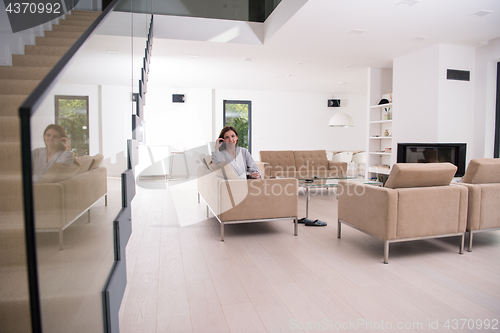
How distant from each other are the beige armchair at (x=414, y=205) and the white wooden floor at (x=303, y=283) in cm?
25

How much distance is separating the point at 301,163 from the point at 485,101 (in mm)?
3602

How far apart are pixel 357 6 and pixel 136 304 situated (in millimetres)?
4102

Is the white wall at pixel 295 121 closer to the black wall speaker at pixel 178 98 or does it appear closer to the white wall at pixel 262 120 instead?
the white wall at pixel 262 120

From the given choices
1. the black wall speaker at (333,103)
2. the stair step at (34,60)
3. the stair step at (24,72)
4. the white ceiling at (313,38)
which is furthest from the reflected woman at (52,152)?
the black wall speaker at (333,103)

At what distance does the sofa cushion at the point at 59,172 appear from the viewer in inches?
29.2

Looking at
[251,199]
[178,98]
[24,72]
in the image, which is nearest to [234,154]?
[251,199]

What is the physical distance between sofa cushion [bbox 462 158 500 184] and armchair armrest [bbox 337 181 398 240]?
103cm

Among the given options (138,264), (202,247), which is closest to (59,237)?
(138,264)

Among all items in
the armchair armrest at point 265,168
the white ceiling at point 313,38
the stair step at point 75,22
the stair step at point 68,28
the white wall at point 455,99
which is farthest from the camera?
the armchair armrest at point 265,168

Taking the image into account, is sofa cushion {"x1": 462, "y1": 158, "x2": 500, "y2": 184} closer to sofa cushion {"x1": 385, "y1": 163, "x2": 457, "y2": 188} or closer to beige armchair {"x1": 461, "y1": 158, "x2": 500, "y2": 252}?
beige armchair {"x1": 461, "y1": 158, "x2": 500, "y2": 252}

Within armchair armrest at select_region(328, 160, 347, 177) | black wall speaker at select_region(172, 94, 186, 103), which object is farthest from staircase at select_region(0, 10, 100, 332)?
black wall speaker at select_region(172, 94, 186, 103)

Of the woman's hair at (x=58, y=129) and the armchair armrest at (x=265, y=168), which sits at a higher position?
the woman's hair at (x=58, y=129)

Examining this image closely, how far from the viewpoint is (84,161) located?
1.00m

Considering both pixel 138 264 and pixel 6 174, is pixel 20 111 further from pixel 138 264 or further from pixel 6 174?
pixel 138 264
